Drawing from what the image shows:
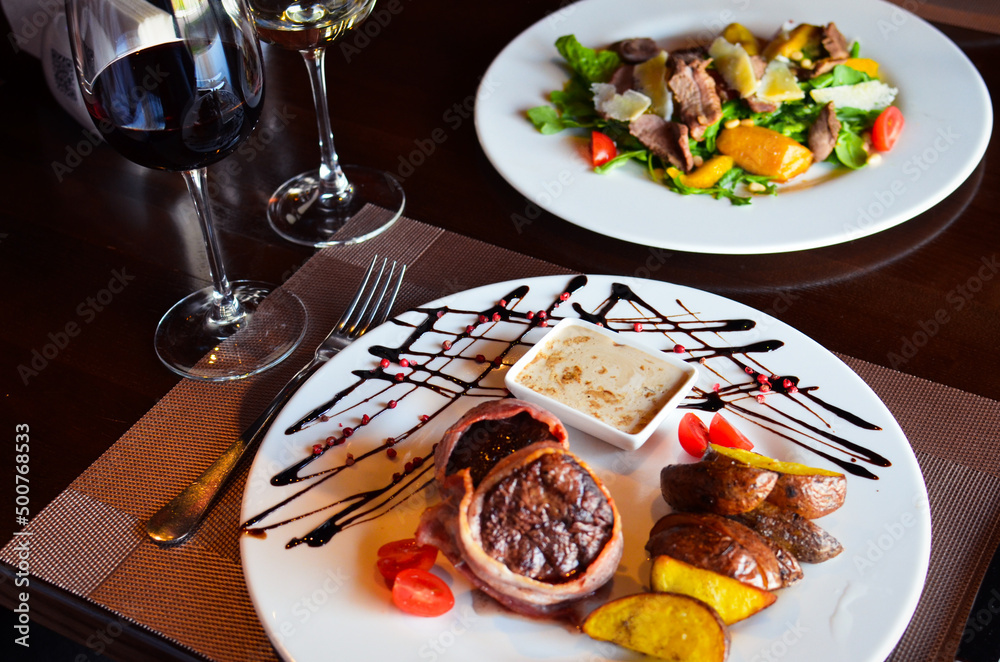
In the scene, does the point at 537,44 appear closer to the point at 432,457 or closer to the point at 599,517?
the point at 432,457

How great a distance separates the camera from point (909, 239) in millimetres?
1984

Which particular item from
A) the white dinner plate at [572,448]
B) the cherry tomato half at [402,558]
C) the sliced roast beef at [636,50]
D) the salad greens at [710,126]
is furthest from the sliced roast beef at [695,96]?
the cherry tomato half at [402,558]

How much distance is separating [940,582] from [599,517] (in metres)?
0.54

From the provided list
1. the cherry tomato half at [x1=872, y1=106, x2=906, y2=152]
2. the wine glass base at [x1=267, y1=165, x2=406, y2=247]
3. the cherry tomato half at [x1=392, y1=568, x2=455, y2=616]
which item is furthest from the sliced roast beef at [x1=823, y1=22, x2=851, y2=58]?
the cherry tomato half at [x1=392, y1=568, x2=455, y2=616]

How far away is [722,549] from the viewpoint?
117cm

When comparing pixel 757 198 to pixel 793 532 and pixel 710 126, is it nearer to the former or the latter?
pixel 710 126

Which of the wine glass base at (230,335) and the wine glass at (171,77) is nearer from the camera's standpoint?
the wine glass at (171,77)

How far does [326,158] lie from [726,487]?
1381 mm

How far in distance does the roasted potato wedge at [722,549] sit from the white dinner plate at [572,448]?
7 cm

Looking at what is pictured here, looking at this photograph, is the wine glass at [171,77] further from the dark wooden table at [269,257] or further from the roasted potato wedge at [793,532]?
the roasted potato wedge at [793,532]

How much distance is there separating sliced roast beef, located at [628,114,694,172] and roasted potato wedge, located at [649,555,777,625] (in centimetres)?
122

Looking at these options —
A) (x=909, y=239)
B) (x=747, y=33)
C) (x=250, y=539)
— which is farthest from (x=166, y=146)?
(x=747, y=33)

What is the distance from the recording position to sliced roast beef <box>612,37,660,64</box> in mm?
2473

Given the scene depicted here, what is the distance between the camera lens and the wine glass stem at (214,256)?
1652mm
